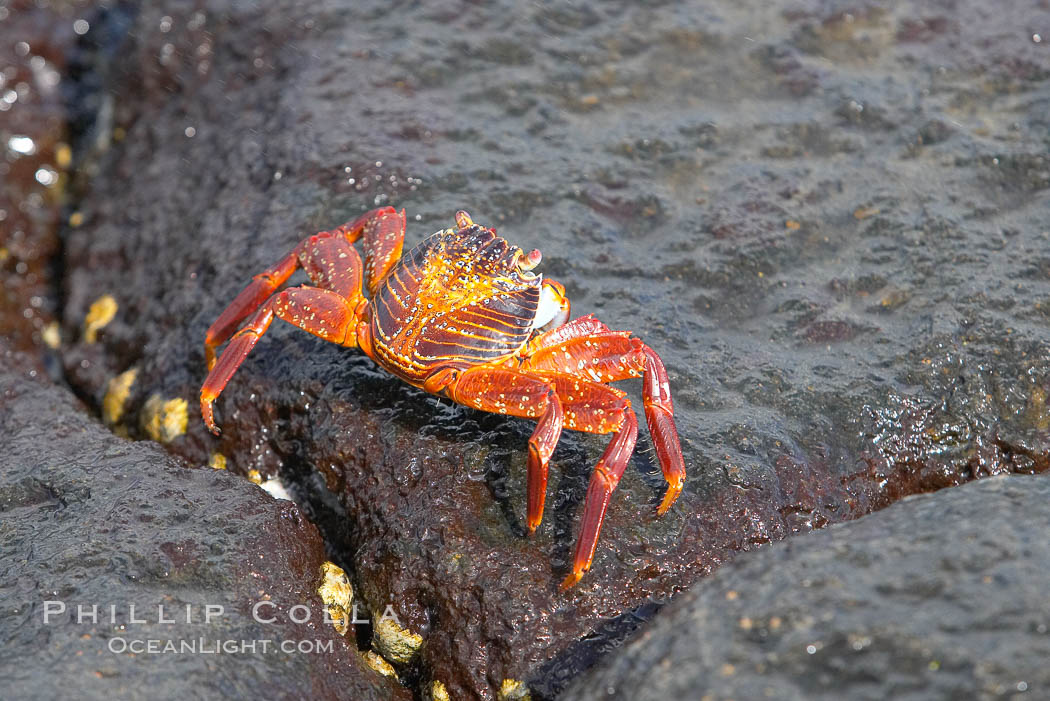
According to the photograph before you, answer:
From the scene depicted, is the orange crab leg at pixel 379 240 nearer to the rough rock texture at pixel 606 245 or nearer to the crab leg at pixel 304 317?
the crab leg at pixel 304 317

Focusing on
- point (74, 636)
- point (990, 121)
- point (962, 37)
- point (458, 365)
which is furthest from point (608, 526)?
point (962, 37)

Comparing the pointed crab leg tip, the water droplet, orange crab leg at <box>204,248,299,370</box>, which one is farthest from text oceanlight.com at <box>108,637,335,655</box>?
the water droplet

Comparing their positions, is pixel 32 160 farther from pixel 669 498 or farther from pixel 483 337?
pixel 669 498

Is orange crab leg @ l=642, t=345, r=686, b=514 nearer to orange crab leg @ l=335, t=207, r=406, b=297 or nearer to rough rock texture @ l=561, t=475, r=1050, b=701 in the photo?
rough rock texture @ l=561, t=475, r=1050, b=701

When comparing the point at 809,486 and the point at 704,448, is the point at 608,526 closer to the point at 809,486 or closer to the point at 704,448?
the point at 704,448

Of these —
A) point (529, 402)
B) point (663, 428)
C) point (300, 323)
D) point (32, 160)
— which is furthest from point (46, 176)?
point (663, 428)

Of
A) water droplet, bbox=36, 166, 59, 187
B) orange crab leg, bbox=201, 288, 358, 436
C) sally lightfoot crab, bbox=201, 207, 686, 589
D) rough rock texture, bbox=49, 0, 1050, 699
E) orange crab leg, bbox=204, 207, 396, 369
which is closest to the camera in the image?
A: sally lightfoot crab, bbox=201, 207, 686, 589
